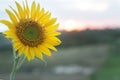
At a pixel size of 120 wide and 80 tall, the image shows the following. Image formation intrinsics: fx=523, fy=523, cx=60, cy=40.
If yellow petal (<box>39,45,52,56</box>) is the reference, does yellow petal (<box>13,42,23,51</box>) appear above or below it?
below

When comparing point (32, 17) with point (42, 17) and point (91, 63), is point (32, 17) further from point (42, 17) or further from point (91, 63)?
point (91, 63)

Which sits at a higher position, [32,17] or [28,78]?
[28,78]

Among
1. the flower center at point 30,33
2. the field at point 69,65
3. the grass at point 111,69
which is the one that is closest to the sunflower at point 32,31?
the flower center at point 30,33

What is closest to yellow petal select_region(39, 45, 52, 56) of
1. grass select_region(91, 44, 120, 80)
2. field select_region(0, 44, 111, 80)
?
grass select_region(91, 44, 120, 80)

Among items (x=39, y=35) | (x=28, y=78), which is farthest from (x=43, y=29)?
(x=28, y=78)

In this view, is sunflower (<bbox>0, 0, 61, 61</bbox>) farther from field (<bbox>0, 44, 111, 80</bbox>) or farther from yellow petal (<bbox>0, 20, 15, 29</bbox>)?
field (<bbox>0, 44, 111, 80</bbox>)

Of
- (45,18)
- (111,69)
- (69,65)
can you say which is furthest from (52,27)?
(69,65)
